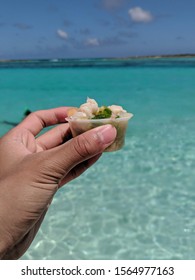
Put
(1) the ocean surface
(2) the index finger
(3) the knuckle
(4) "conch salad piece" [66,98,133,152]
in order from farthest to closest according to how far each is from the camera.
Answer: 1. (1) the ocean surface
2. (2) the index finger
3. (4) "conch salad piece" [66,98,133,152]
4. (3) the knuckle

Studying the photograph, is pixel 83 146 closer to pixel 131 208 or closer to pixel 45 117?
pixel 45 117

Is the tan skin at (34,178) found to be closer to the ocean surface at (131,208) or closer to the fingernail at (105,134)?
the fingernail at (105,134)

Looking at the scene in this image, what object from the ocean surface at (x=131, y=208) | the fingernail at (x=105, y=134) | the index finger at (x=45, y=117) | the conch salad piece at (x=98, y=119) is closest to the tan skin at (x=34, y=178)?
the fingernail at (x=105, y=134)

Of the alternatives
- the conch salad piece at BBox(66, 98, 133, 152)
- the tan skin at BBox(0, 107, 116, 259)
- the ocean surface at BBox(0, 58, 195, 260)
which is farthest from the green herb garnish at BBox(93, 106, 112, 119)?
the ocean surface at BBox(0, 58, 195, 260)

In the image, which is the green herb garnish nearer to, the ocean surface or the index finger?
the index finger

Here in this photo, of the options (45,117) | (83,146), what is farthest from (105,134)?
(45,117)
